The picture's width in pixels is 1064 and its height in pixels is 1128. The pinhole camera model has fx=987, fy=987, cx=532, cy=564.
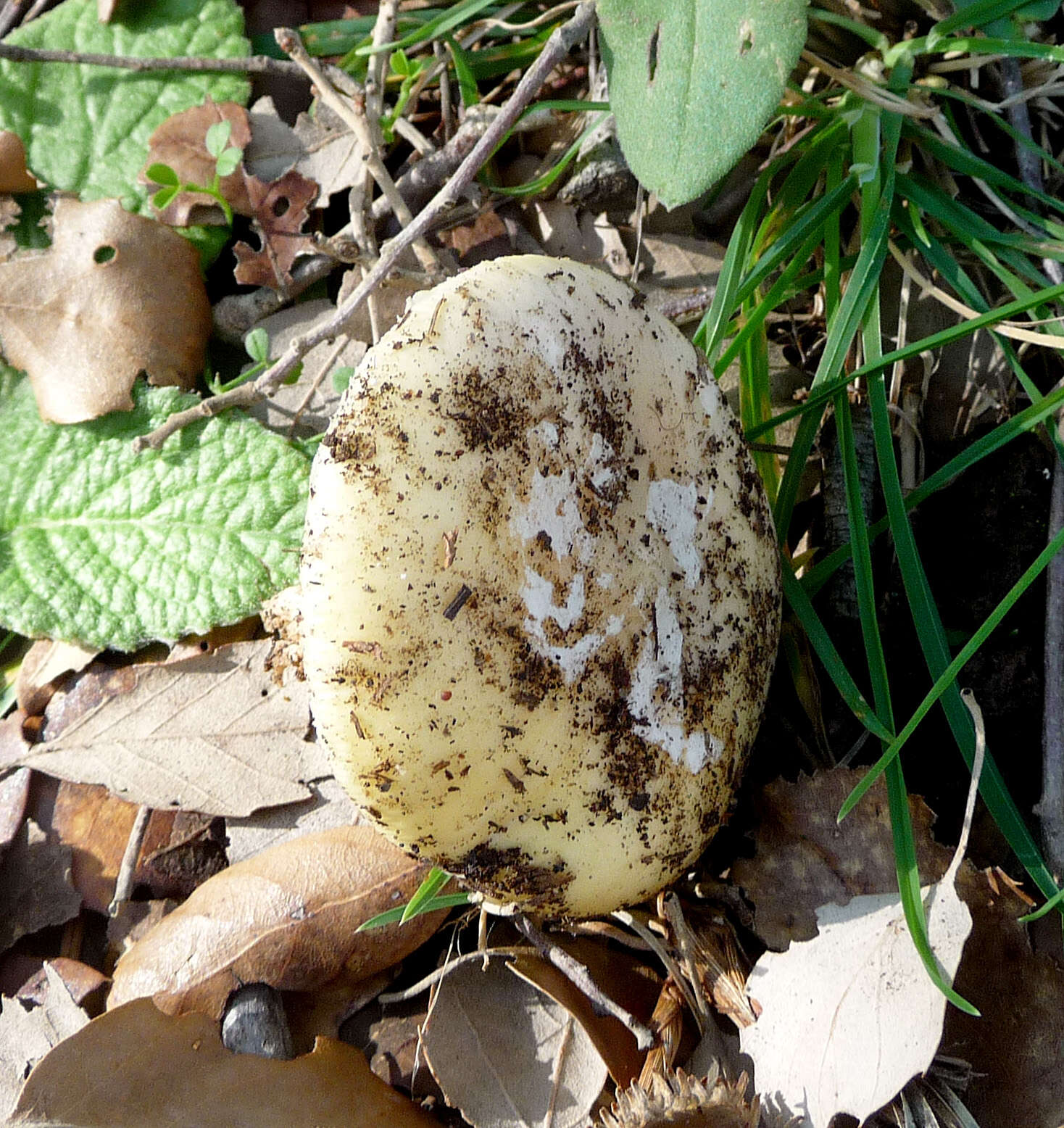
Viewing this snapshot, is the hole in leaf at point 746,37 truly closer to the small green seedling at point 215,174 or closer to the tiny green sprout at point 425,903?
the small green seedling at point 215,174

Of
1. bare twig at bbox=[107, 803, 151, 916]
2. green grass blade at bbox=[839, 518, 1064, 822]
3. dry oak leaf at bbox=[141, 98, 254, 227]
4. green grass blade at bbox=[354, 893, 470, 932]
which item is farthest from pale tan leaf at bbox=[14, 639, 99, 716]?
green grass blade at bbox=[839, 518, 1064, 822]

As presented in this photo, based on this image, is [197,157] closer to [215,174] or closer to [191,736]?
[215,174]

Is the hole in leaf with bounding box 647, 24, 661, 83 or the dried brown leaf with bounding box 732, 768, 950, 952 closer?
the dried brown leaf with bounding box 732, 768, 950, 952

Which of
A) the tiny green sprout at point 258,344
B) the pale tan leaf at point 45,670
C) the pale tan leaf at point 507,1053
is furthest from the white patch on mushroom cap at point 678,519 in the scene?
the pale tan leaf at point 45,670

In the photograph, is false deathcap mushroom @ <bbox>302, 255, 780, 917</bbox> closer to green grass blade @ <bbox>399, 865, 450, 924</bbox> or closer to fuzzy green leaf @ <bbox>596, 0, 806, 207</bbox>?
green grass blade @ <bbox>399, 865, 450, 924</bbox>

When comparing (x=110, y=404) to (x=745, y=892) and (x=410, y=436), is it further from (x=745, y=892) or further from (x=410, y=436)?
(x=745, y=892)

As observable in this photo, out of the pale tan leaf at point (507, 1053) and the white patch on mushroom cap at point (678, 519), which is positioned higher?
the white patch on mushroom cap at point (678, 519)
